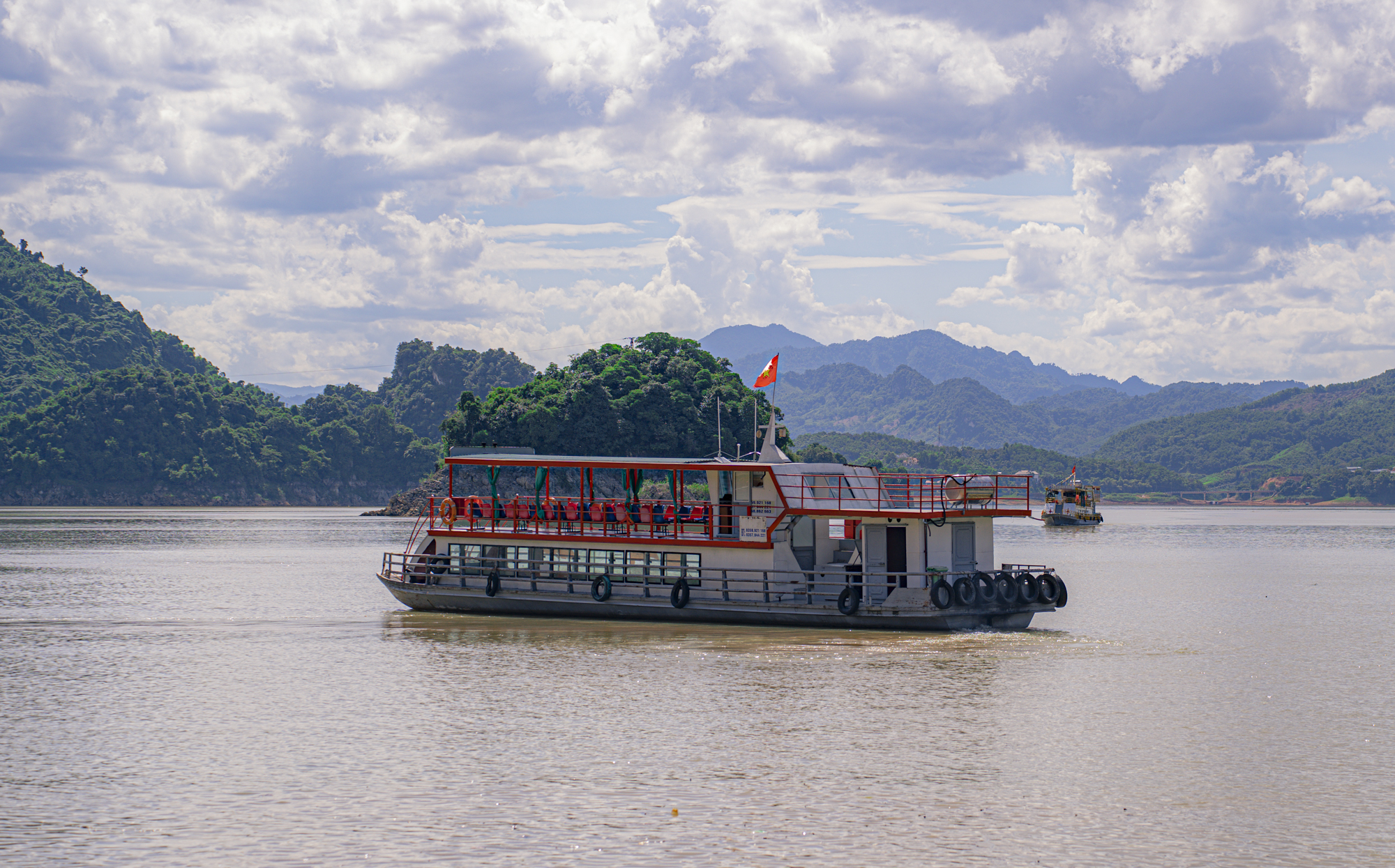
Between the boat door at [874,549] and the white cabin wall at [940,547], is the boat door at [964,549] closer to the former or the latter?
the white cabin wall at [940,547]

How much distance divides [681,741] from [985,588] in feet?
49.2

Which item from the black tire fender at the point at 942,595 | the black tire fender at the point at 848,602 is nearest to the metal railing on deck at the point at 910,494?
the black tire fender at the point at 942,595

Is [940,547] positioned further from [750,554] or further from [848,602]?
[750,554]

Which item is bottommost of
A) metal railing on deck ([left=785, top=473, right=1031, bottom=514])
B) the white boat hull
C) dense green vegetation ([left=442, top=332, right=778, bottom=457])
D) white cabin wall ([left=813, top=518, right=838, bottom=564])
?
the white boat hull

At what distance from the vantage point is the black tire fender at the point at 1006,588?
118 ft

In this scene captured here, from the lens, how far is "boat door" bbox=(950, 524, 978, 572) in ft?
121

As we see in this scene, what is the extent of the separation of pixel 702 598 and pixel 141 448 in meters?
179

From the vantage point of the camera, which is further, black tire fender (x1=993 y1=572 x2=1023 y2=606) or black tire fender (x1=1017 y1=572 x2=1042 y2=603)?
black tire fender (x1=1017 y1=572 x2=1042 y2=603)

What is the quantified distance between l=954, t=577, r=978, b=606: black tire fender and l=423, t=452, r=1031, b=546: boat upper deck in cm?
191

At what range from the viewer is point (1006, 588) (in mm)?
36219

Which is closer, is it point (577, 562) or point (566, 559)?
point (577, 562)

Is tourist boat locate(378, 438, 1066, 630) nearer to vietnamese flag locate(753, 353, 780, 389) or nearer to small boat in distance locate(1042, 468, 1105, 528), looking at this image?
vietnamese flag locate(753, 353, 780, 389)

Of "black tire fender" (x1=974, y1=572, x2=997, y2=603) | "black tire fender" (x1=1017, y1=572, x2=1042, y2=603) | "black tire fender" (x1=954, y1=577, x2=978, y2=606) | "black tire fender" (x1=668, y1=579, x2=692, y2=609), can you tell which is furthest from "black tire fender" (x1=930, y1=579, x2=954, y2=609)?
"black tire fender" (x1=668, y1=579, x2=692, y2=609)

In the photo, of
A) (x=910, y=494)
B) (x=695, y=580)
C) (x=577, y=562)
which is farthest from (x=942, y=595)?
(x=577, y=562)
